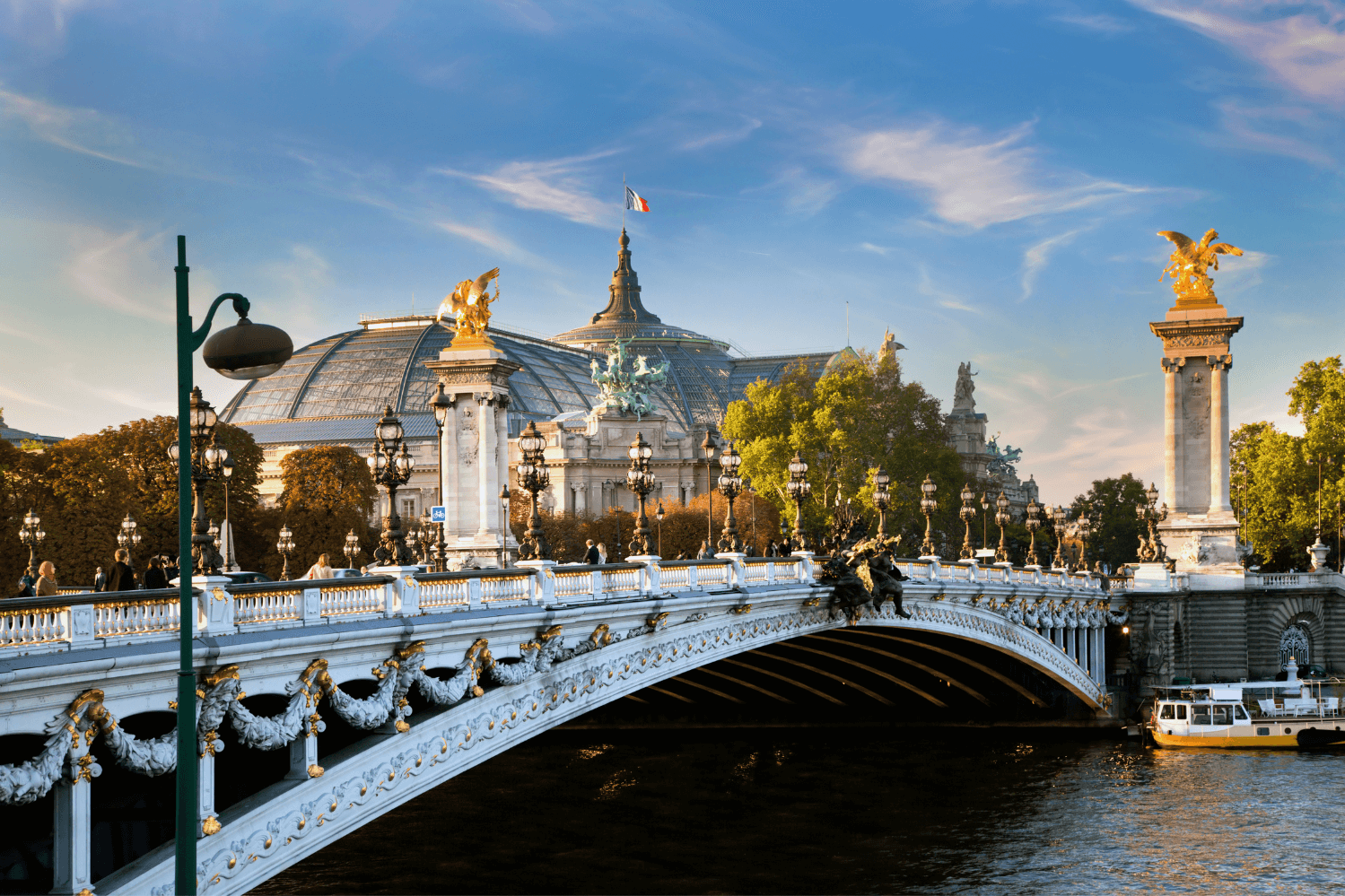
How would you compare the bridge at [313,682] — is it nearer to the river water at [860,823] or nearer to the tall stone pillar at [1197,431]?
the river water at [860,823]

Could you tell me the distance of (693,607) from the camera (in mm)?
24984

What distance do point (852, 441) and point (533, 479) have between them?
48.5 metres

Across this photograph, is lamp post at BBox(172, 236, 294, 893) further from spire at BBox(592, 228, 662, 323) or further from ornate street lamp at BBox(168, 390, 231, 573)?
spire at BBox(592, 228, 662, 323)

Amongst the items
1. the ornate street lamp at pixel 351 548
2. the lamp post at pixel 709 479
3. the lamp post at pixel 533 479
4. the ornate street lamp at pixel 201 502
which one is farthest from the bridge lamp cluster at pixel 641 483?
the ornate street lamp at pixel 351 548

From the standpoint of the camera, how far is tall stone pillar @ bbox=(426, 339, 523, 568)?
50.4 metres

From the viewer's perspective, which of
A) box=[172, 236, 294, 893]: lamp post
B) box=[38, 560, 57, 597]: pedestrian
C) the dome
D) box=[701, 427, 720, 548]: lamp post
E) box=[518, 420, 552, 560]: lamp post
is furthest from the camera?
the dome

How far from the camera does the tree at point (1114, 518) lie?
356 ft

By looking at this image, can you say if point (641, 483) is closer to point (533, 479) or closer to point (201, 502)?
point (533, 479)

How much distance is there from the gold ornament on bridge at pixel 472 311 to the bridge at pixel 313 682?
23.4 metres

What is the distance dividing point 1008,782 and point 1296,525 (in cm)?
3736

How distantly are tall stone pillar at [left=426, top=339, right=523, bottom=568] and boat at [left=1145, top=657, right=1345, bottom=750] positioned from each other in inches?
838

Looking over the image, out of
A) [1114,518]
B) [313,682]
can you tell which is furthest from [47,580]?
[1114,518]

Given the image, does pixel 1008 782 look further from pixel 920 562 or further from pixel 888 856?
pixel 888 856

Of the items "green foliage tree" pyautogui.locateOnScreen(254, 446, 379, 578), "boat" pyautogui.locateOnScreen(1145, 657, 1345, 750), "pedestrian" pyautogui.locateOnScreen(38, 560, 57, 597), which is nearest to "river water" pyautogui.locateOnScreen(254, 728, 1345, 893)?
"boat" pyautogui.locateOnScreen(1145, 657, 1345, 750)
